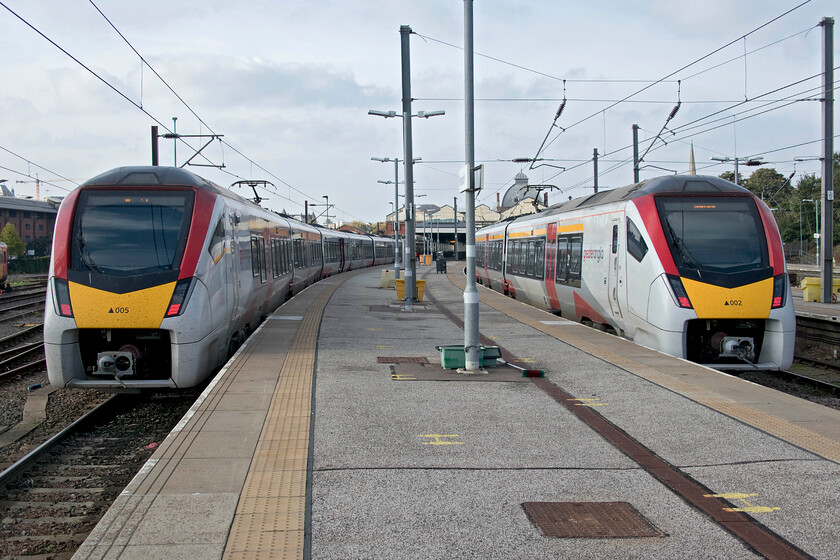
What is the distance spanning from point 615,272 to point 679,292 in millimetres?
2155

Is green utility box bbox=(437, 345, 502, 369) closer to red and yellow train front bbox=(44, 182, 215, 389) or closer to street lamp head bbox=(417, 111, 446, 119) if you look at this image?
red and yellow train front bbox=(44, 182, 215, 389)

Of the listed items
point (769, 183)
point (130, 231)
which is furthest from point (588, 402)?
point (769, 183)

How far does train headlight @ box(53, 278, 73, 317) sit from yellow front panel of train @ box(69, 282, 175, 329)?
2.3 inches

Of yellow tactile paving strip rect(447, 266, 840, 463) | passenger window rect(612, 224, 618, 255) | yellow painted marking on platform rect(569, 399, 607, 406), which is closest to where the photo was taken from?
yellow tactile paving strip rect(447, 266, 840, 463)

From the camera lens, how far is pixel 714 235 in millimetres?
11062

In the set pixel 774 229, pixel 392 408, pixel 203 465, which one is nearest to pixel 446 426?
pixel 392 408

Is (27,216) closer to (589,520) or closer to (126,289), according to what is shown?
(126,289)

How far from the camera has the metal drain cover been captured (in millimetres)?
4434

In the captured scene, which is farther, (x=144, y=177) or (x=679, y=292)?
(x=679, y=292)

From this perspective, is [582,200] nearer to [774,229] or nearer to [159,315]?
[774,229]

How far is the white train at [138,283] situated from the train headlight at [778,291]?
7.87 meters

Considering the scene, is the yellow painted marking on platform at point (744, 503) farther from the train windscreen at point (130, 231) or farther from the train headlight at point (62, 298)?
the train headlight at point (62, 298)

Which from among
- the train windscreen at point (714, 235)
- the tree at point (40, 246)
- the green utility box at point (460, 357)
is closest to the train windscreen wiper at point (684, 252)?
the train windscreen at point (714, 235)

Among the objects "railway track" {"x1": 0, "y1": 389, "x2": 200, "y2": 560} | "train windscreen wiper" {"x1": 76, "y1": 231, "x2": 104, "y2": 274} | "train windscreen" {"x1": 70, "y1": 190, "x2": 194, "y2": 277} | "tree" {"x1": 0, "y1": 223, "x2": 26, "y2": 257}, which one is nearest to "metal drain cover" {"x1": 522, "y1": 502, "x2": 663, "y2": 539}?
"railway track" {"x1": 0, "y1": 389, "x2": 200, "y2": 560}
